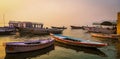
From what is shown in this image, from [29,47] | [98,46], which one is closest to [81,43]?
[98,46]

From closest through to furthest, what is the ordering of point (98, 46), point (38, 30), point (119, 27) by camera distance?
1. point (98, 46)
2. point (119, 27)
3. point (38, 30)

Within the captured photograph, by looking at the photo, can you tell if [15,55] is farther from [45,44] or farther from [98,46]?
[98,46]

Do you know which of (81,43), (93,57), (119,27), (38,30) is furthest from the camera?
(38,30)

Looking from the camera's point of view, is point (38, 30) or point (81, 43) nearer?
point (81, 43)

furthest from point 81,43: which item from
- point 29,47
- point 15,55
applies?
point 15,55

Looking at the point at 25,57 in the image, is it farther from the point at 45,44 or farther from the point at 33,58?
the point at 45,44

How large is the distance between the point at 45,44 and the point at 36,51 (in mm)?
1923

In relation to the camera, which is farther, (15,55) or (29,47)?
(29,47)

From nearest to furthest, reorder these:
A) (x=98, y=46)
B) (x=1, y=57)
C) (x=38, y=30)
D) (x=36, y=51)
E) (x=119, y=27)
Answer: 1. (x=1, y=57)
2. (x=36, y=51)
3. (x=98, y=46)
4. (x=119, y=27)
5. (x=38, y=30)

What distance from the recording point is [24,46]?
20859 mm

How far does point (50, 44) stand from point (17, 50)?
6.46 metres

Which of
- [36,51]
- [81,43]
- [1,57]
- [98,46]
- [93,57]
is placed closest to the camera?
[1,57]

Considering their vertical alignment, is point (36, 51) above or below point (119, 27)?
below

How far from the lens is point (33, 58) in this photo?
1962cm
